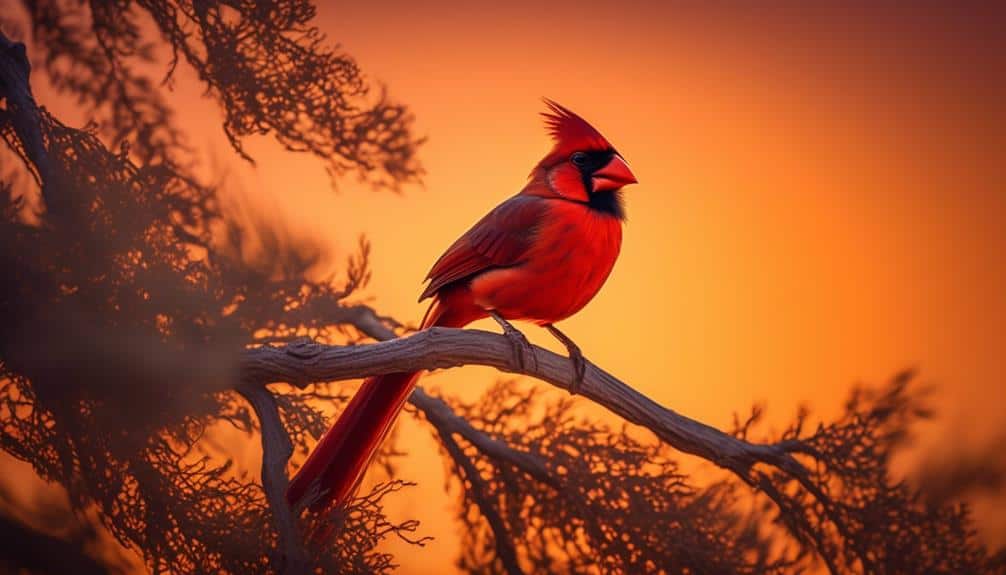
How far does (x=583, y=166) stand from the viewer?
2.35m

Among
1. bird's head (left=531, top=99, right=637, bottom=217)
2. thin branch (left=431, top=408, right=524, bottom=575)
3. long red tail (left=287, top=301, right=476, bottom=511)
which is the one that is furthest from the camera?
thin branch (left=431, top=408, right=524, bottom=575)

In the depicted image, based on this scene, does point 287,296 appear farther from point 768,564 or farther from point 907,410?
point 907,410

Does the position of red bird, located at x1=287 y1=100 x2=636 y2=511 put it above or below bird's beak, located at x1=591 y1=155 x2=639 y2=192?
below

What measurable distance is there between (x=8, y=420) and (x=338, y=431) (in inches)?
37.0

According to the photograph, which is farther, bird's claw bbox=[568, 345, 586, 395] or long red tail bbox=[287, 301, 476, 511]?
bird's claw bbox=[568, 345, 586, 395]

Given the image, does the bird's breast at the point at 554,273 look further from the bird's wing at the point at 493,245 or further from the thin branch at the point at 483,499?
the thin branch at the point at 483,499

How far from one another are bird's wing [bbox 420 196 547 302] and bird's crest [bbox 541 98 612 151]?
6.4 inches

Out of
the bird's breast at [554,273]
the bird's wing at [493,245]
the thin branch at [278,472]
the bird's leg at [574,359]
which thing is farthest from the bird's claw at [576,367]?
the thin branch at [278,472]

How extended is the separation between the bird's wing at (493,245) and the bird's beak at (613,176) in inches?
5.5

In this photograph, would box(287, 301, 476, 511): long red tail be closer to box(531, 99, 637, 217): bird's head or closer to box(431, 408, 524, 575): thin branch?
box(531, 99, 637, 217): bird's head

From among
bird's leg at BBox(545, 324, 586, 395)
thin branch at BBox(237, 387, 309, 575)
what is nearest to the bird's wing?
bird's leg at BBox(545, 324, 586, 395)

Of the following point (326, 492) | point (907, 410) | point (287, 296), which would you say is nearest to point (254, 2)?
point (287, 296)

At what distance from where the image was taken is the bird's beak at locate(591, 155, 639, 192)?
2307mm

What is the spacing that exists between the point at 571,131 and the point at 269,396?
0.94 meters
